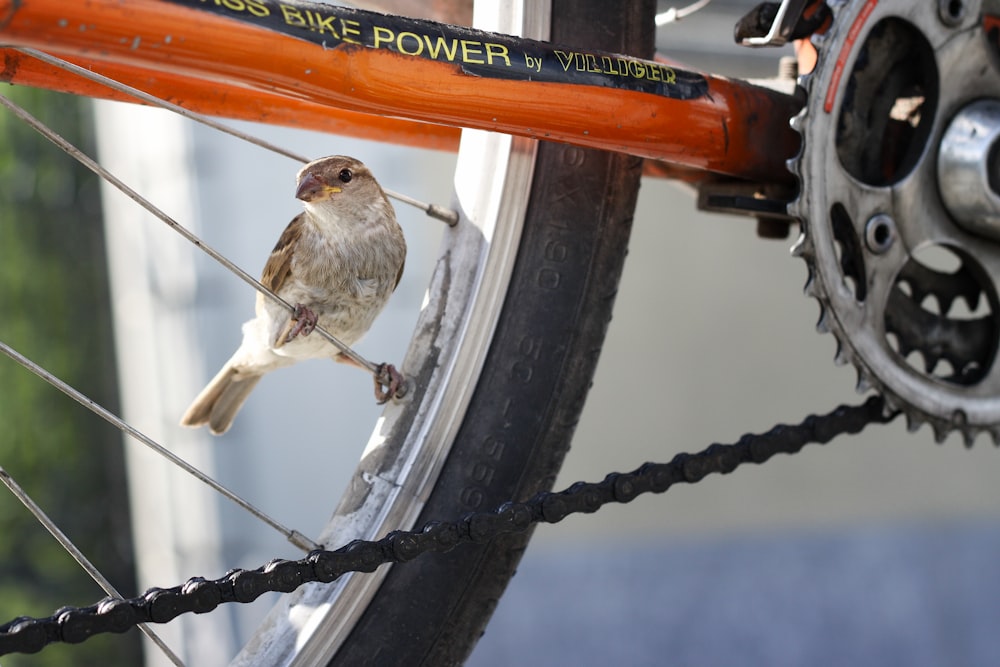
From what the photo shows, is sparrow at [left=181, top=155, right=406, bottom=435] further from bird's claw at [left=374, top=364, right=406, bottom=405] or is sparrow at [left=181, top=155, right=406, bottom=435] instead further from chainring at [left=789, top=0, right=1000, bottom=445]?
chainring at [left=789, top=0, right=1000, bottom=445]

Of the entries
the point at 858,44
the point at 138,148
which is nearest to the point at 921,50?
the point at 858,44

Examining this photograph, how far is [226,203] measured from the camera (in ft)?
11.7

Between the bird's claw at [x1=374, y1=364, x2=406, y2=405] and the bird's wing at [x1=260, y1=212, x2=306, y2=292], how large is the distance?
0.91 feet

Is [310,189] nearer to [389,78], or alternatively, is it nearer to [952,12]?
[389,78]

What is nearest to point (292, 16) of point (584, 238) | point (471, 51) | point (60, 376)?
point (471, 51)

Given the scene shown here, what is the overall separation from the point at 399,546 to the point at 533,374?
0.20 m

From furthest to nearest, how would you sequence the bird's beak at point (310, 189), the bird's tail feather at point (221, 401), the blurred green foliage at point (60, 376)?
the blurred green foliage at point (60, 376), the bird's tail feather at point (221, 401), the bird's beak at point (310, 189)

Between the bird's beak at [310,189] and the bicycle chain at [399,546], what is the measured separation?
0.41m

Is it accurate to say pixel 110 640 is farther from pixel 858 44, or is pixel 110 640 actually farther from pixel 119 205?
pixel 858 44

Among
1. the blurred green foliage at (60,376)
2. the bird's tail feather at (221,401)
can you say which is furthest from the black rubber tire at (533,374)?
the blurred green foliage at (60,376)

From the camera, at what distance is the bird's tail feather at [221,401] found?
4.50 ft

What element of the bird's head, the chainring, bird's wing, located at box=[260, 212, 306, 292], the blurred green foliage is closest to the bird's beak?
the bird's head

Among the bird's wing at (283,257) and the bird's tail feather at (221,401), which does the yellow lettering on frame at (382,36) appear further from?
the bird's tail feather at (221,401)

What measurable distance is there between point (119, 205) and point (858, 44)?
361 centimetres
